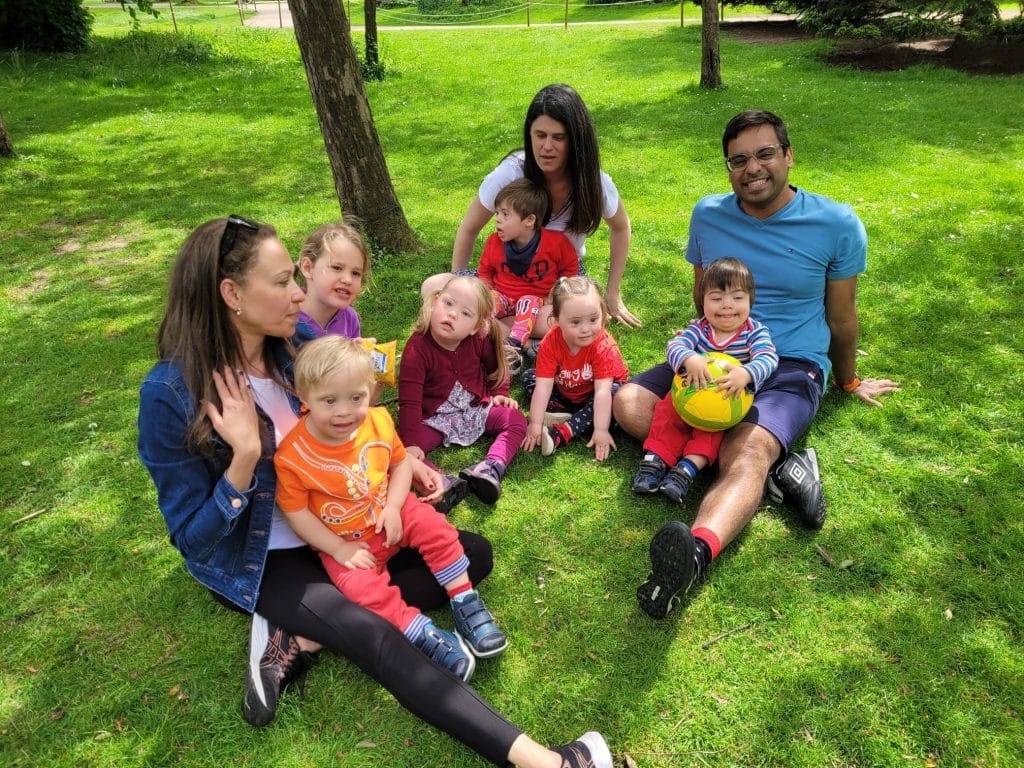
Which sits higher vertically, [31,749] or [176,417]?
[176,417]

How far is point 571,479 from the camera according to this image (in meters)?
3.89

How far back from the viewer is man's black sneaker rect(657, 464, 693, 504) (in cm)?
350

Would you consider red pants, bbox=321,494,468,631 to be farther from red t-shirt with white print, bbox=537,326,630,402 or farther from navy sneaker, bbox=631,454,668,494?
red t-shirt with white print, bbox=537,326,630,402

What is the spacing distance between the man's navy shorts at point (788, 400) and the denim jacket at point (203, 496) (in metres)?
2.36

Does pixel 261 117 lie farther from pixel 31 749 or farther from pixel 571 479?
pixel 31 749

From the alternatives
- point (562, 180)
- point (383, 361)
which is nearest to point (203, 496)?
point (383, 361)

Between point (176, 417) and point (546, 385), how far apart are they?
2278 mm

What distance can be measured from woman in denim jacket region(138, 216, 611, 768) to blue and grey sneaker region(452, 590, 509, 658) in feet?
0.63

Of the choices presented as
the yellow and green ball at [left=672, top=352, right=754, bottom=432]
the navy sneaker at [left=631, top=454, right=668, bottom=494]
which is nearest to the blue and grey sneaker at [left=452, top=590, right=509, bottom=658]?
the navy sneaker at [left=631, top=454, right=668, bottom=494]

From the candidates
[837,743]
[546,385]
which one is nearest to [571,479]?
[546,385]

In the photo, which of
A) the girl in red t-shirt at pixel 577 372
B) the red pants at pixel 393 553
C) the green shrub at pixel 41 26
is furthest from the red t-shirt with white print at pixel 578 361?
the green shrub at pixel 41 26

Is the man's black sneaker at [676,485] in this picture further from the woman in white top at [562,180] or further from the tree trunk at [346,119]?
the tree trunk at [346,119]

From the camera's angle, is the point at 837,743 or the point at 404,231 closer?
the point at 837,743

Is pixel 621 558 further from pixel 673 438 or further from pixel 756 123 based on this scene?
pixel 756 123
